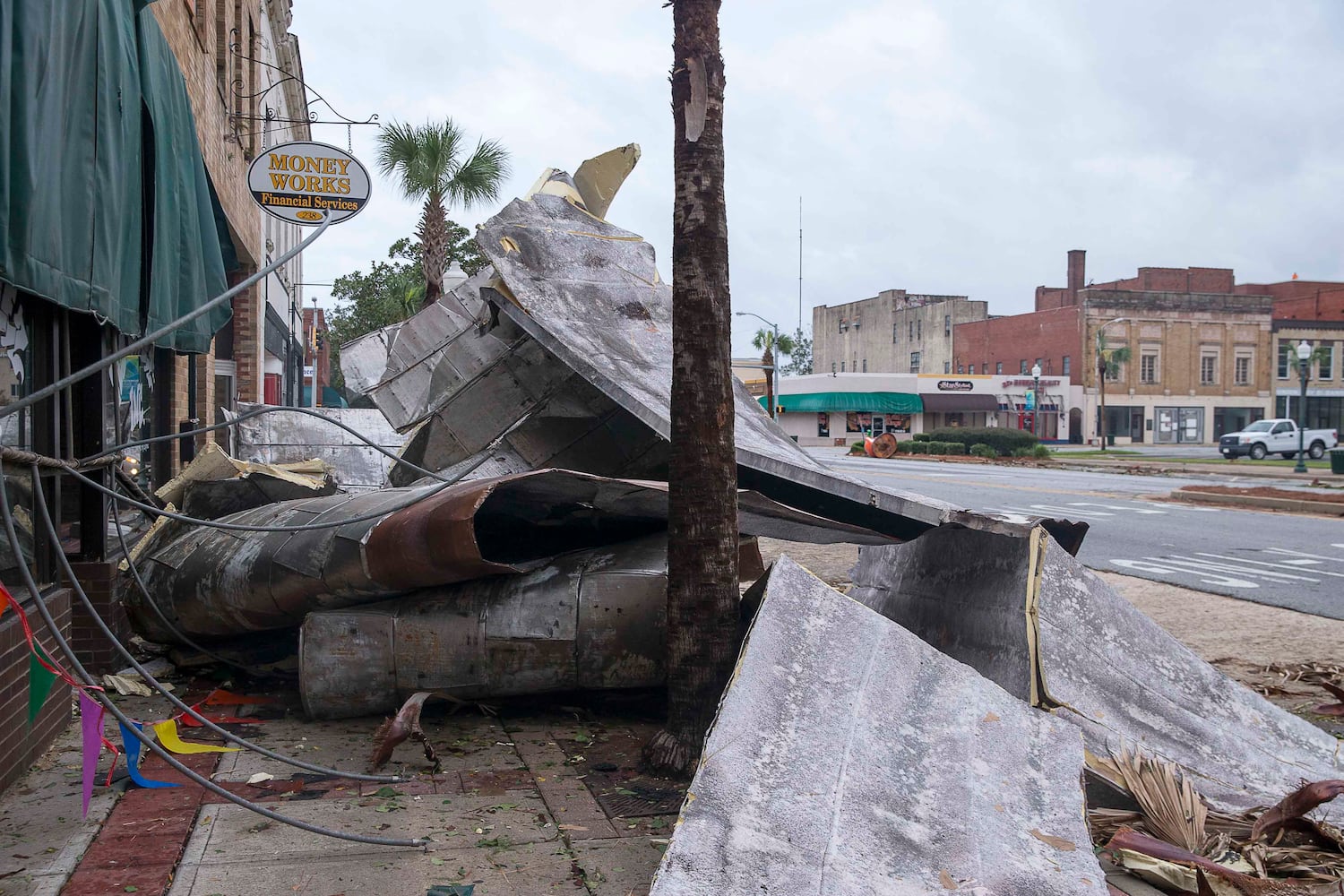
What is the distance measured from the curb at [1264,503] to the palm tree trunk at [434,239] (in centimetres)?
1591

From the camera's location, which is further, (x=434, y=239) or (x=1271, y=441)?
(x=1271, y=441)

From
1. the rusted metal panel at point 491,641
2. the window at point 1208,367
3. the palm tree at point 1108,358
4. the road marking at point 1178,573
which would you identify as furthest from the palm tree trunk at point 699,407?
the window at point 1208,367

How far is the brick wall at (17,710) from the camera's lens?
4418 millimetres

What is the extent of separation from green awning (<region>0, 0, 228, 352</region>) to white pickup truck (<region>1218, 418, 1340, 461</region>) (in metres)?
43.3

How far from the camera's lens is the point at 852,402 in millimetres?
64312

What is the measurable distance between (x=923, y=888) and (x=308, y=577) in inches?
143

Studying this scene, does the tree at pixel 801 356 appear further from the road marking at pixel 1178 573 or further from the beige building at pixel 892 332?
the road marking at pixel 1178 573

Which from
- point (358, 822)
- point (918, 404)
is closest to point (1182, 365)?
point (918, 404)

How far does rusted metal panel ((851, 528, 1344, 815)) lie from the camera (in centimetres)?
471

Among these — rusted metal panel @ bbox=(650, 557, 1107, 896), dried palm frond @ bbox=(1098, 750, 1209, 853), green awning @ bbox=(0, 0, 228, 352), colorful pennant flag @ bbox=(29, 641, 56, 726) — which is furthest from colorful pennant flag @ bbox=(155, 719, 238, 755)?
dried palm frond @ bbox=(1098, 750, 1209, 853)

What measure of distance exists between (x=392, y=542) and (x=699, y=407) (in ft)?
5.41

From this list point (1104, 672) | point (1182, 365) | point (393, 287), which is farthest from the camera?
point (1182, 365)

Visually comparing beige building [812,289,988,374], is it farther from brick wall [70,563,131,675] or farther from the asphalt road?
brick wall [70,563,131,675]

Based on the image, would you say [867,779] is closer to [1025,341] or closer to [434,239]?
[434,239]
